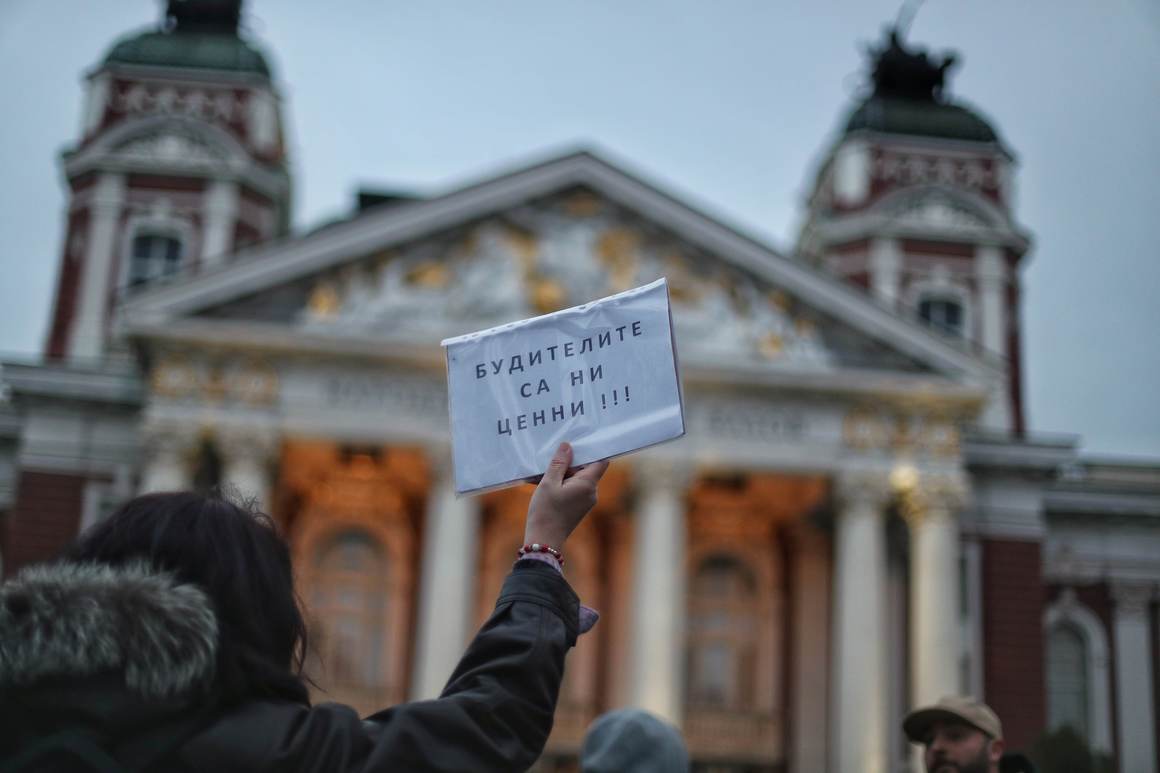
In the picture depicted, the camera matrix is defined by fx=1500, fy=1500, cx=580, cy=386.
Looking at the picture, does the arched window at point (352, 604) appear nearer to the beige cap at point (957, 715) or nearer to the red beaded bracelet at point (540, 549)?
the beige cap at point (957, 715)

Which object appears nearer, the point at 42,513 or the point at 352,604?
the point at 42,513

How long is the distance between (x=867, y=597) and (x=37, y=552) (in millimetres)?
14895

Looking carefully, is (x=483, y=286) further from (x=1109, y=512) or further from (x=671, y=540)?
(x=1109, y=512)

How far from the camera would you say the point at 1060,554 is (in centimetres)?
3156

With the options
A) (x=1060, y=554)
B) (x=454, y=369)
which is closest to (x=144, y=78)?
(x=1060, y=554)

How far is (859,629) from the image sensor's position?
2475cm

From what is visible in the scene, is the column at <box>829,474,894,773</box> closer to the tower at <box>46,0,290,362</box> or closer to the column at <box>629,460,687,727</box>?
the column at <box>629,460,687,727</box>

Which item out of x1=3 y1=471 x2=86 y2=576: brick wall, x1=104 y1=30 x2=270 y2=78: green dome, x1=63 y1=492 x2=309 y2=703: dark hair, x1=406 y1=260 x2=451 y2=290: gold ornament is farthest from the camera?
x1=104 y1=30 x2=270 y2=78: green dome

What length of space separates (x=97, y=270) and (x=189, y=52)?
590 centimetres

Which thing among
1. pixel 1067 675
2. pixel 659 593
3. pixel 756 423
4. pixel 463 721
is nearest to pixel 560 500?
pixel 463 721

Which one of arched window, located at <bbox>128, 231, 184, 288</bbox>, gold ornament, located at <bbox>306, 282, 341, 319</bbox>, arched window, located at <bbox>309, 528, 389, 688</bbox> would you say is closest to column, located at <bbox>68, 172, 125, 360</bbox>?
arched window, located at <bbox>128, 231, 184, 288</bbox>

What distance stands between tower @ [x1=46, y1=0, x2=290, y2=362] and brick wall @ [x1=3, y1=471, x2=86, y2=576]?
161 inches

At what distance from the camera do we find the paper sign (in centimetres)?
336

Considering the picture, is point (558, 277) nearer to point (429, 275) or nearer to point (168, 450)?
point (429, 275)
